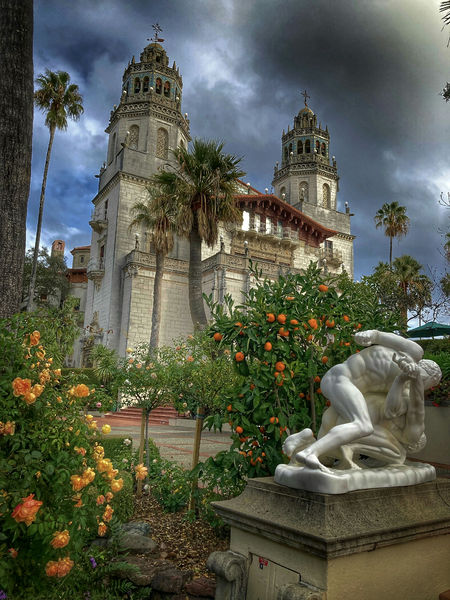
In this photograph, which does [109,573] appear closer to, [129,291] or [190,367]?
[190,367]

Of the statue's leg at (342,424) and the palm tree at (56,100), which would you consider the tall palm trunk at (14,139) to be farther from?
the palm tree at (56,100)

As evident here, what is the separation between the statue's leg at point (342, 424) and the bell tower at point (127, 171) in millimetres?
25646

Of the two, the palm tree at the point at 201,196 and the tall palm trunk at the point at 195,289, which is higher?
the palm tree at the point at 201,196

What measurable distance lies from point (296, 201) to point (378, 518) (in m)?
41.4

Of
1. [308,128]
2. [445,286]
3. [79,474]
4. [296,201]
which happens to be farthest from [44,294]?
[79,474]

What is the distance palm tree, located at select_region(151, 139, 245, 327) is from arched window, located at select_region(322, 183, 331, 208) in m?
26.2

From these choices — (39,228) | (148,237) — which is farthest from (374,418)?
(148,237)

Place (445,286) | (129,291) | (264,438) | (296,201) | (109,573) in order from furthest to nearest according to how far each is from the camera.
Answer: (296,201)
(129,291)
(445,286)
(264,438)
(109,573)

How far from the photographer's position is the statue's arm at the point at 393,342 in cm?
309

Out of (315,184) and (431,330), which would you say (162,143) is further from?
(431,330)

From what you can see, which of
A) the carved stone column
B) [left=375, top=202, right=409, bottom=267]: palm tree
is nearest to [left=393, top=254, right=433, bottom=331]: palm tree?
[left=375, top=202, right=409, bottom=267]: palm tree

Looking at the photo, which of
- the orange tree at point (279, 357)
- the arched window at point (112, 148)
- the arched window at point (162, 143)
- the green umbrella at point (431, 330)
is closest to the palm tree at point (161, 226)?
the arched window at point (162, 143)

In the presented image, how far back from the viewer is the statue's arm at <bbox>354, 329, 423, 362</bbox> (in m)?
3.09

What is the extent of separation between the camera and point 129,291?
2817cm
